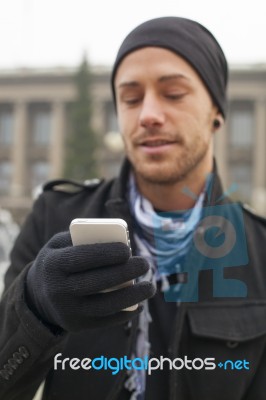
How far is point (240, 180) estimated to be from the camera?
28.3 metres

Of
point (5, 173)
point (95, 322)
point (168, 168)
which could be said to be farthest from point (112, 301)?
point (5, 173)

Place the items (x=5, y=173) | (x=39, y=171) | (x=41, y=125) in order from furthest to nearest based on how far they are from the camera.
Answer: (x=5, y=173) → (x=41, y=125) → (x=39, y=171)

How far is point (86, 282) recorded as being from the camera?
37.3 inches

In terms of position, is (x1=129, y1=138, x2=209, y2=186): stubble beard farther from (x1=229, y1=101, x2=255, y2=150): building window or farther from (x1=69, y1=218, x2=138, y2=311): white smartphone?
(x1=229, y1=101, x2=255, y2=150): building window

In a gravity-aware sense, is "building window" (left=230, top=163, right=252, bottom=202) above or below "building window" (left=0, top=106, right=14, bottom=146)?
below

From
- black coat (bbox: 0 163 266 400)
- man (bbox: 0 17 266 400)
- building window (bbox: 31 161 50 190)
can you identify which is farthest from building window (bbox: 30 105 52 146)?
black coat (bbox: 0 163 266 400)

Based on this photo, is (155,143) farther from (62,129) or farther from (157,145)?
(62,129)

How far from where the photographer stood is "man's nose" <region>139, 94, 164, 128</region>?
1410 mm

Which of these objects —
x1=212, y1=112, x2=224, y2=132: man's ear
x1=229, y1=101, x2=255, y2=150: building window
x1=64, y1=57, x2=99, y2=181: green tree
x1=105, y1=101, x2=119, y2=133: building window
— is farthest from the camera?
x1=105, y1=101, x2=119, y2=133: building window

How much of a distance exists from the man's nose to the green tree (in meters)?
20.3

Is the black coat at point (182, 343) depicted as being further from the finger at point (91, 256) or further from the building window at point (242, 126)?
the building window at point (242, 126)

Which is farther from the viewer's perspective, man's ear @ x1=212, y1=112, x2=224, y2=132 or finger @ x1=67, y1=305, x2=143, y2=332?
man's ear @ x1=212, y1=112, x2=224, y2=132

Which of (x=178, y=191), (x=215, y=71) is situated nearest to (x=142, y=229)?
(x=178, y=191)

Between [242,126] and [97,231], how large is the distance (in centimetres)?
2871
